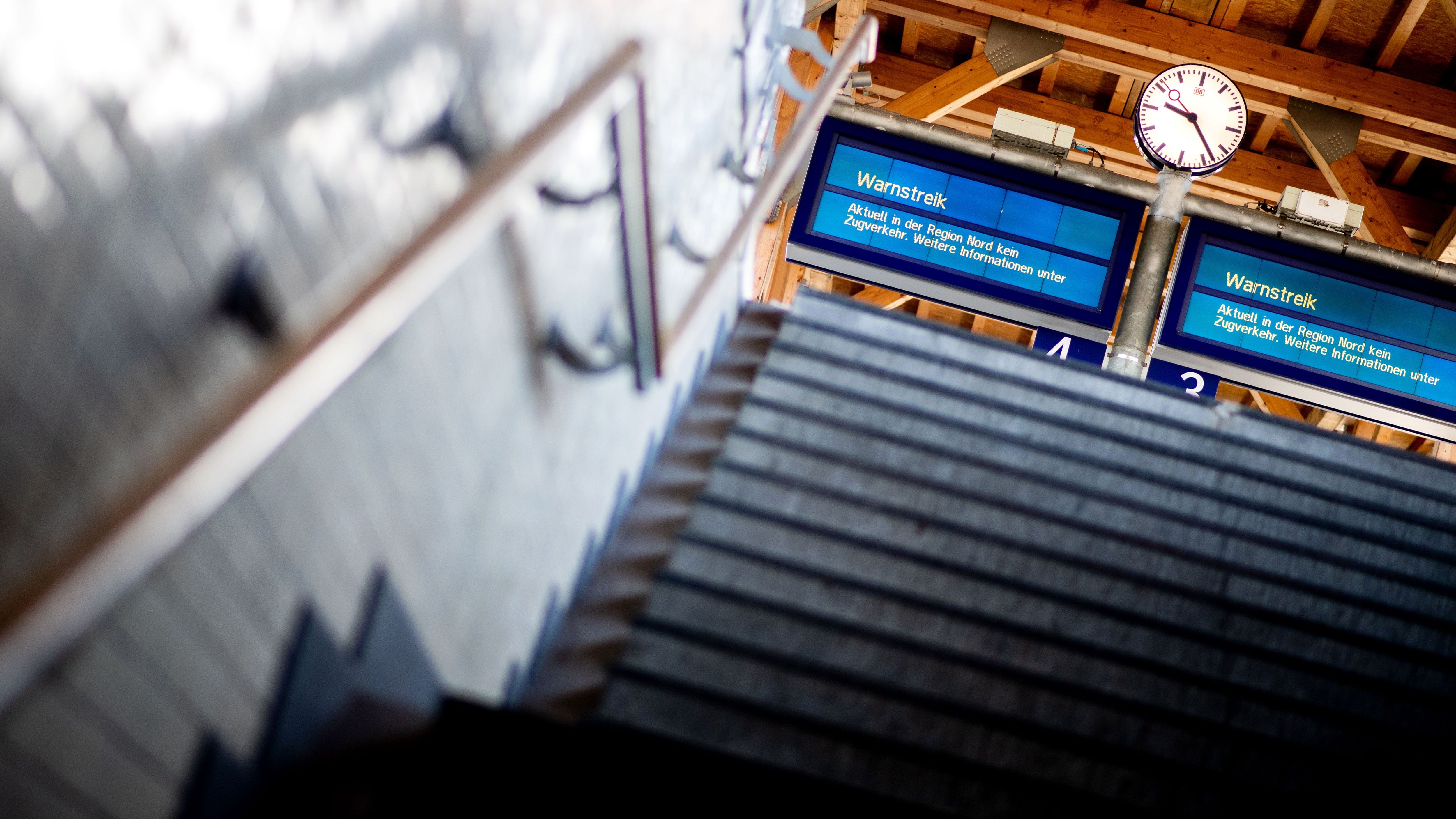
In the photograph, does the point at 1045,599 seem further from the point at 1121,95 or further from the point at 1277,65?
the point at 1121,95

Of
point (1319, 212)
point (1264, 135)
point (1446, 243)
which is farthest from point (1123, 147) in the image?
point (1319, 212)

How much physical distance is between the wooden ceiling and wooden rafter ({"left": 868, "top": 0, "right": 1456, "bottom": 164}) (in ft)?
0.04

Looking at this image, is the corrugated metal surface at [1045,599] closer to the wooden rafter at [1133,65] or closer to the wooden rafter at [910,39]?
the wooden rafter at [1133,65]

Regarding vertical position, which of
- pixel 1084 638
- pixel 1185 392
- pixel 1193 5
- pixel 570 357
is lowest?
pixel 1084 638

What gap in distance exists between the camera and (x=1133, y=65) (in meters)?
8.96

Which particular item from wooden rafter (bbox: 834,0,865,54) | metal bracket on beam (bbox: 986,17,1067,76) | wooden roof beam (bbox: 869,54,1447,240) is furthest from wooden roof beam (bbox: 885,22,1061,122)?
wooden roof beam (bbox: 869,54,1447,240)

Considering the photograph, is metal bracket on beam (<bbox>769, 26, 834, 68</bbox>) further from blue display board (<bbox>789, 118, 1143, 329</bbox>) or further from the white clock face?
the white clock face

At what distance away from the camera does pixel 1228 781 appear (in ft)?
8.32

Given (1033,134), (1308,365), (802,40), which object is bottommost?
(1308,365)

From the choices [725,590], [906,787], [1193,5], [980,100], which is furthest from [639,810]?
[980,100]

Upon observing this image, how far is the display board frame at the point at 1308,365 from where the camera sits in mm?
6535

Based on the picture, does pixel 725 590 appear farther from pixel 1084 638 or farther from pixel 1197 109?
pixel 1197 109

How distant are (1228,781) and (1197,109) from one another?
18.5ft

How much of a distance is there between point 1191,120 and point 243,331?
7.06 m
